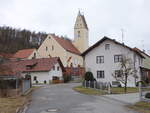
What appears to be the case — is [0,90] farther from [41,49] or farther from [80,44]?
[80,44]

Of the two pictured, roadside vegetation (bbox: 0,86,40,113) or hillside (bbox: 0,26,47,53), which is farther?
hillside (bbox: 0,26,47,53)

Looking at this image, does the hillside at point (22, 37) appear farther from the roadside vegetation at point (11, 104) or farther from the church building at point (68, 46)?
the roadside vegetation at point (11, 104)

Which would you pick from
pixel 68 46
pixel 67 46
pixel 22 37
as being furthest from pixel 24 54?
pixel 22 37

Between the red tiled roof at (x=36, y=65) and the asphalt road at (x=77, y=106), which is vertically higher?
the red tiled roof at (x=36, y=65)

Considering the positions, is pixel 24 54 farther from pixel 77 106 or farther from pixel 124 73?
pixel 77 106

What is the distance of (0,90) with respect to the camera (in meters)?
26.8

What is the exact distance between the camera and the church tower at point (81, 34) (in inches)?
3265

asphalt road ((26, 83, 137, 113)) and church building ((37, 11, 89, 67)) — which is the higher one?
church building ((37, 11, 89, 67))

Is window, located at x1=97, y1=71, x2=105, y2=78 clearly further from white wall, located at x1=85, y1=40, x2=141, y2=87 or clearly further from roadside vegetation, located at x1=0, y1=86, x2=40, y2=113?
roadside vegetation, located at x1=0, y1=86, x2=40, y2=113

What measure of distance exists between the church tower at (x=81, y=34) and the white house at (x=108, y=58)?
37018mm

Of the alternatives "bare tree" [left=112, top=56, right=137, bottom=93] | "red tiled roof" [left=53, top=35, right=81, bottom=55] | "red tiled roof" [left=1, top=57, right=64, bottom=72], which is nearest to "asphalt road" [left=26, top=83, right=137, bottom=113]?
"bare tree" [left=112, top=56, right=137, bottom=93]

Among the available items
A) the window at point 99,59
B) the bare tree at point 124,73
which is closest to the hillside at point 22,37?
the window at point 99,59

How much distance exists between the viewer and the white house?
44219mm

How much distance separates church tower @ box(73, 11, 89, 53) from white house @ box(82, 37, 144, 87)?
37018 millimetres
